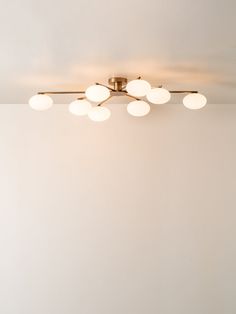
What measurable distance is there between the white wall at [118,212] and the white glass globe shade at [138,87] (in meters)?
0.88

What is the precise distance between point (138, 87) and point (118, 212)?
1209 mm

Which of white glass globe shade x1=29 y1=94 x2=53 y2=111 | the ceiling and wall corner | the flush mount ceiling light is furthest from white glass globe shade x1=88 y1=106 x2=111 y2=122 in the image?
the ceiling and wall corner

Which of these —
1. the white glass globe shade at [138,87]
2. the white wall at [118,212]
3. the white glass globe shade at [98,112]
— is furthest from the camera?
the white wall at [118,212]

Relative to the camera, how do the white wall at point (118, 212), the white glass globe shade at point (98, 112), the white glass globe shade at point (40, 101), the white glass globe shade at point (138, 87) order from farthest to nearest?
1. the white wall at point (118, 212)
2. the white glass globe shade at point (98, 112)
3. the white glass globe shade at point (40, 101)
4. the white glass globe shade at point (138, 87)

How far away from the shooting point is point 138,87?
5.95 feet

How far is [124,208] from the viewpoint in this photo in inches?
105

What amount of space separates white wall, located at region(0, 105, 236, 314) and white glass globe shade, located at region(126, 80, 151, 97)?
2.88 ft

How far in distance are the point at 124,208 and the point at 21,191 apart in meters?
0.87

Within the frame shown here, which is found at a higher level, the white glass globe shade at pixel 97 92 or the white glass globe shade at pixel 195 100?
the white glass globe shade at pixel 195 100

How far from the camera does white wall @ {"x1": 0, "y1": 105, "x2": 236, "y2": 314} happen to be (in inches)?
103

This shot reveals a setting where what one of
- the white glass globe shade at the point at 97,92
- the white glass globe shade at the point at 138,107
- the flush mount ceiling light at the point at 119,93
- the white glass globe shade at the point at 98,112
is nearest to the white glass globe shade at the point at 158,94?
the flush mount ceiling light at the point at 119,93

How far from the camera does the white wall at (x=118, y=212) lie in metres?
2.61

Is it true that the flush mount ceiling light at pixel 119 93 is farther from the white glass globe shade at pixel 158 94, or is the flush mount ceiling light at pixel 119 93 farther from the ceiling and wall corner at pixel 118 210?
the ceiling and wall corner at pixel 118 210

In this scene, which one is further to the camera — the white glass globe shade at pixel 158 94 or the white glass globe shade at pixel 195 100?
the white glass globe shade at pixel 195 100
